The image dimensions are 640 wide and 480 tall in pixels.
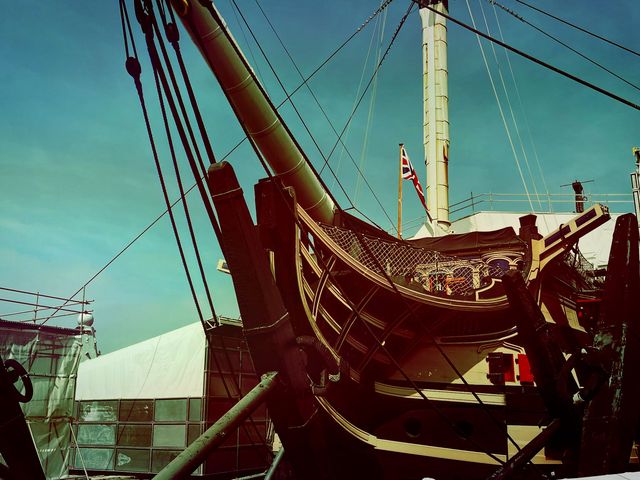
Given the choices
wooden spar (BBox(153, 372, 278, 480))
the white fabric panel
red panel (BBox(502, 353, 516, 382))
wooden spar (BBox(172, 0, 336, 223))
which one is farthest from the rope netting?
the white fabric panel

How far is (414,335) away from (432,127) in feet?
24.8

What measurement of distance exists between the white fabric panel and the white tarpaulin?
6.34ft

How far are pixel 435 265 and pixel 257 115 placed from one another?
3820 mm

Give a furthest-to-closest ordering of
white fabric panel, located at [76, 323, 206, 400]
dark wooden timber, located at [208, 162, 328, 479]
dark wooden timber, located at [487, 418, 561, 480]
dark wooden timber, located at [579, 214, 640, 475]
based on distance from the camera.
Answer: white fabric panel, located at [76, 323, 206, 400] < dark wooden timber, located at [579, 214, 640, 475] < dark wooden timber, located at [487, 418, 561, 480] < dark wooden timber, located at [208, 162, 328, 479]

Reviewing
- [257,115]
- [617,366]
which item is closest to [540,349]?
[617,366]

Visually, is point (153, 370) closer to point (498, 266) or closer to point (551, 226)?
point (498, 266)

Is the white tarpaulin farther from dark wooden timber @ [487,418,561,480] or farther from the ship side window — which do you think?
dark wooden timber @ [487,418,561,480]

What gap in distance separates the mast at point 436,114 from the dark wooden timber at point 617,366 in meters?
8.60

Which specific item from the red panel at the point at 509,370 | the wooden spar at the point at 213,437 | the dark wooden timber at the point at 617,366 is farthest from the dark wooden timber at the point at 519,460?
the red panel at the point at 509,370

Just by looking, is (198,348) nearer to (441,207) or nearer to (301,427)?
(441,207)

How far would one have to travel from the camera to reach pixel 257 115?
794 cm

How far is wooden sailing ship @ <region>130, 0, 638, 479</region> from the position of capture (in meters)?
3.51

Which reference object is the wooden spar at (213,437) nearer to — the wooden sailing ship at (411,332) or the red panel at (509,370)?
the wooden sailing ship at (411,332)

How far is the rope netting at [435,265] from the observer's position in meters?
7.90
